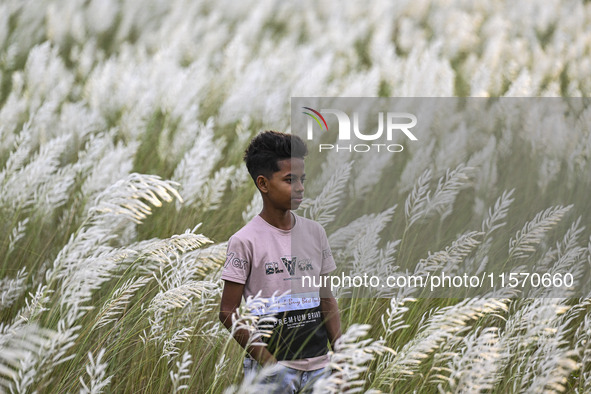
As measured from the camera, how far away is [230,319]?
1843mm

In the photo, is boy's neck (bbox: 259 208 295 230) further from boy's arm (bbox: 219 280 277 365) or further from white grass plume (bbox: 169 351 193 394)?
white grass plume (bbox: 169 351 193 394)

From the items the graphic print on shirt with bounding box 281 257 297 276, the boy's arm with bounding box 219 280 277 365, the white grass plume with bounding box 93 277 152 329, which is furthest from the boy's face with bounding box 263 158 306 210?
the white grass plume with bounding box 93 277 152 329

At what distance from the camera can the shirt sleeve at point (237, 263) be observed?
185 centimetres

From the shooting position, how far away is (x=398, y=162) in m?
4.20

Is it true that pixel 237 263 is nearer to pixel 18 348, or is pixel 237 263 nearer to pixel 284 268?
pixel 284 268

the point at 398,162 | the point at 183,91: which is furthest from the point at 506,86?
the point at 183,91

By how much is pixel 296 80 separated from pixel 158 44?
73.5 inches

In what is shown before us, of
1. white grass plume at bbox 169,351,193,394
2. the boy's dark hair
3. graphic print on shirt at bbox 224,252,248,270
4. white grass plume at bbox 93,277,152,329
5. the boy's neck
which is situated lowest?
white grass plume at bbox 169,351,193,394

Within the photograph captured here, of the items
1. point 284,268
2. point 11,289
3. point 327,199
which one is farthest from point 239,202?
point 284,268

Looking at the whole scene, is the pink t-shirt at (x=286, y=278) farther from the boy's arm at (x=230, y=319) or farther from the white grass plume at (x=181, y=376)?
the white grass plume at (x=181, y=376)

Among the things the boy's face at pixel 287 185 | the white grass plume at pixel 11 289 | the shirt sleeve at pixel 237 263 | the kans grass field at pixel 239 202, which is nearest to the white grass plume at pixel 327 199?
the kans grass field at pixel 239 202

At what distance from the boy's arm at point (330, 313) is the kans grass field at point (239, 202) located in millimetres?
85

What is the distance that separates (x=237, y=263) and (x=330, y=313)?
0.36 metres

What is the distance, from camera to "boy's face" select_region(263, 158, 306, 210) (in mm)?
1937
